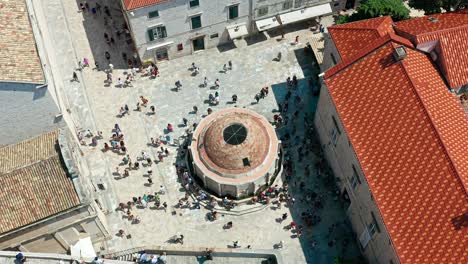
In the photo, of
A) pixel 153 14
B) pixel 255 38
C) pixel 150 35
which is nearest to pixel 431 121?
pixel 255 38

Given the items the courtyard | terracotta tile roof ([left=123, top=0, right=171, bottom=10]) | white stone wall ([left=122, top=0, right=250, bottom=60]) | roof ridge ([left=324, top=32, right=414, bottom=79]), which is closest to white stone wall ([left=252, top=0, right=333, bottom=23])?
white stone wall ([left=122, top=0, right=250, bottom=60])

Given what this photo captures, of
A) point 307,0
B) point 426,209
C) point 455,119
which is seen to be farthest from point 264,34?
point 426,209

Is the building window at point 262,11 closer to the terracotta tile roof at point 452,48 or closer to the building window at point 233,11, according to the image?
the building window at point 233,11

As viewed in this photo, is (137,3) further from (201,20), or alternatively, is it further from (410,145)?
(410,145)

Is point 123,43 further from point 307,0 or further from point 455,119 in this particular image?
point 455,119

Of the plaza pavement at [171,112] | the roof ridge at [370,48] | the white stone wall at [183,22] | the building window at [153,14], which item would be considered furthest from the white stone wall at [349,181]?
the building window at [153,14]
